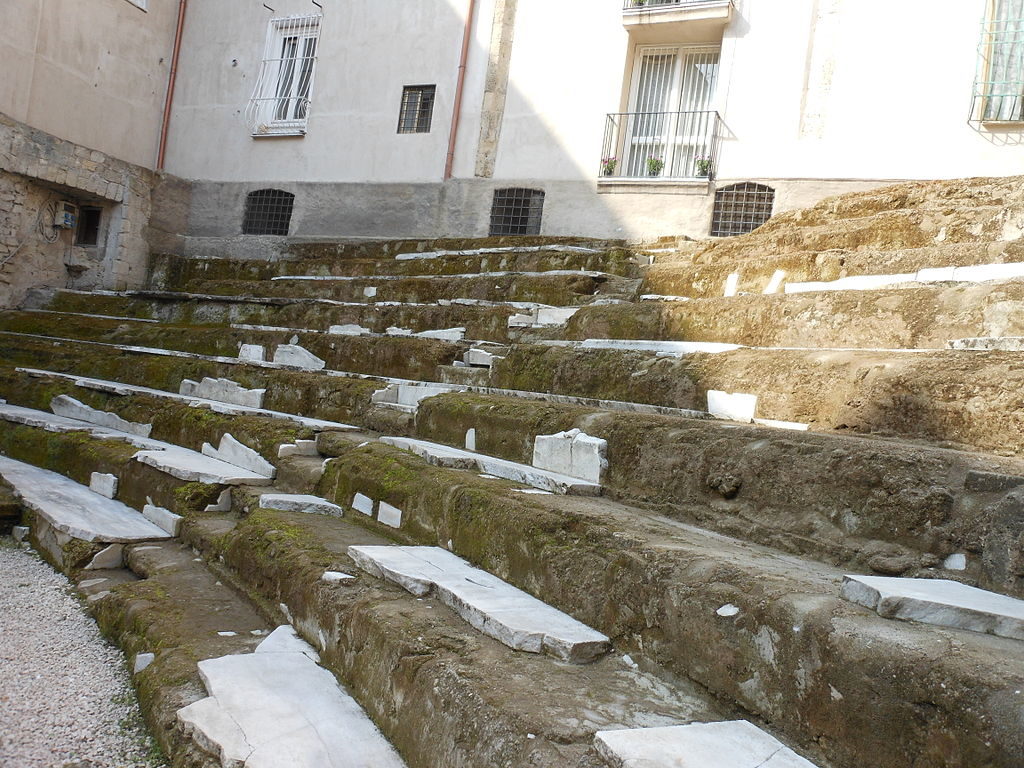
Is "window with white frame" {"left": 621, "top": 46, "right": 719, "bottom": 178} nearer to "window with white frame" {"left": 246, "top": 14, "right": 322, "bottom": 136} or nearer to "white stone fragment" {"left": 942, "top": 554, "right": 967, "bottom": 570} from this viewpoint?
"window with white frame" {"left": 246, "top": 14, "right": 322, "bottom": 136}

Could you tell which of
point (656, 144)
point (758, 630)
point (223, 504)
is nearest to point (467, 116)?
point (656, 144)

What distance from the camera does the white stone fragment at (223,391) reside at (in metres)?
5.85

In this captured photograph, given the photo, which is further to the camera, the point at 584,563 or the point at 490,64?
the point at 490,64

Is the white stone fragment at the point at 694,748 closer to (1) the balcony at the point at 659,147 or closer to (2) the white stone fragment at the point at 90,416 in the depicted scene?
(2) the white stone fragment at the point at 90,416

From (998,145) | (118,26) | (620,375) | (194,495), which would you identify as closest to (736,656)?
(620,375)

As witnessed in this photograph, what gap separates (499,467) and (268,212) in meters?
10.1

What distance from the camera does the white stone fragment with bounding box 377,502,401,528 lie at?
11.1 ft

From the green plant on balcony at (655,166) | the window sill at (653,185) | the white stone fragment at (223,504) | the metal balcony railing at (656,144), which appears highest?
A: the metal balcony railing at (656,144)

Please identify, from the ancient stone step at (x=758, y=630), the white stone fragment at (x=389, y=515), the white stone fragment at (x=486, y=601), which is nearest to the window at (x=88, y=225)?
Result: the white stone fragment at (x=389, y=515)

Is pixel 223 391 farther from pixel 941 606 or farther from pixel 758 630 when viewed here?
pixel 941 606

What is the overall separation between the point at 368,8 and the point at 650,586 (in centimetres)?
1195

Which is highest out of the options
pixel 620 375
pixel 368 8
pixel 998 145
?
pixel 368 8

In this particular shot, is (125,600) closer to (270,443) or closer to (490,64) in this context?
(270,443)

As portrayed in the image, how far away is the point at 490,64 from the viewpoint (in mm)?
11125
